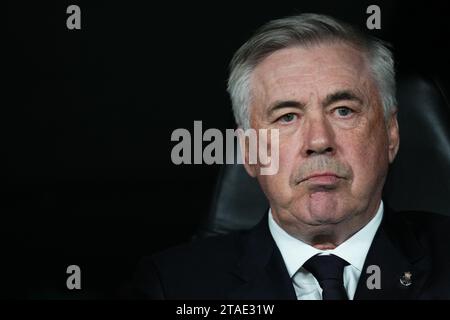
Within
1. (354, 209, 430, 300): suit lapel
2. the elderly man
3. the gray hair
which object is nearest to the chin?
the elderly man

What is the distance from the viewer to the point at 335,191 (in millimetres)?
1796

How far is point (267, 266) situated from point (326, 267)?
0.14m

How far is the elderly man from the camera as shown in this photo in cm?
181

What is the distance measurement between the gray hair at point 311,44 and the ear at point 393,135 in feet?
A: 0.05

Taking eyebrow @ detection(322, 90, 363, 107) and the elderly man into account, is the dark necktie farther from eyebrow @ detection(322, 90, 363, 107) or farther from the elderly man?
eyebrow @ detection(322, 90, 363, 107)

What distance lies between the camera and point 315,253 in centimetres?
187

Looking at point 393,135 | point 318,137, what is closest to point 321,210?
point 318,137

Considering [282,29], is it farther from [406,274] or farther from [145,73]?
[145,73]

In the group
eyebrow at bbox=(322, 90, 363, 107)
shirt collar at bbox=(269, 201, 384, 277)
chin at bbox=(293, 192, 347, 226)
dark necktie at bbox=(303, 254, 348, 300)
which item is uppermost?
eyebrow at bbox=(322, 90, 363, 107)

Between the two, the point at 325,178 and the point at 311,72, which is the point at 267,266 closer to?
the point at 325,178

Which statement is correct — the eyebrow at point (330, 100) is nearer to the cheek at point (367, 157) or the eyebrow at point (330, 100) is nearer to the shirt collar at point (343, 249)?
the cheek at point (367, 157)

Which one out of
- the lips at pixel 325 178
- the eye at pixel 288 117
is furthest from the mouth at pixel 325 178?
the eye at pixel 288 117

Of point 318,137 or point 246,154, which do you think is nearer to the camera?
point 318,137

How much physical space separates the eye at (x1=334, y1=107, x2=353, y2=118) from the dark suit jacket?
0.23 metres
